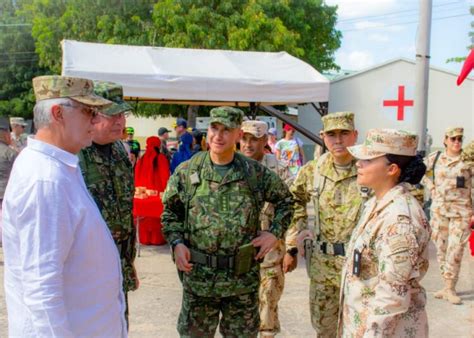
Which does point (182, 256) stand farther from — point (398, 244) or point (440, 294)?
point (440, 294)

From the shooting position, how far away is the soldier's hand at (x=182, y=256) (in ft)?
10.3

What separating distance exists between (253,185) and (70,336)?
1.73 m

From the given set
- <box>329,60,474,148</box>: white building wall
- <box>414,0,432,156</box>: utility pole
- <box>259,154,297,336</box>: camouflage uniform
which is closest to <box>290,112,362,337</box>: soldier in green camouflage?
<box>259,154,297,336</box>: camouflage uniform

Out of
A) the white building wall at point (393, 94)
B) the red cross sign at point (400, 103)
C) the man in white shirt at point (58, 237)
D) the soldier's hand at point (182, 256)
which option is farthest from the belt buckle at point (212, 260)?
the white building wall at point (393, 94)

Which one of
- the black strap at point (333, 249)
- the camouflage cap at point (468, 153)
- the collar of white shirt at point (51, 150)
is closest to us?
the collar of white shirt at point (51, 150)

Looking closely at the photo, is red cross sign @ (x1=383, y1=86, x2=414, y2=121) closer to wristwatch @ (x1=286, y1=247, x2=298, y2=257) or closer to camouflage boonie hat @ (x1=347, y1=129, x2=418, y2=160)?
wristwatch @ (x1=286, y1=247, x2=298, y2=257)

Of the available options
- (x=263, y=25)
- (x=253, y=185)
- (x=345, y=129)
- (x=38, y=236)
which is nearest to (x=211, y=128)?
(x=253, y=185)

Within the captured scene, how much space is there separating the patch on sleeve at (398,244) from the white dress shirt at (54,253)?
46.9 inches

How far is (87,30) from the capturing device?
2002 centimetres

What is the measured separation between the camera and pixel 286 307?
511cm

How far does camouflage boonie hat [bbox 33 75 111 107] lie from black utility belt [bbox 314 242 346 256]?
200cm

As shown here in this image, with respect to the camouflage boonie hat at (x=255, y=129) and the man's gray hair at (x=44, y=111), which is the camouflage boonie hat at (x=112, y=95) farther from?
the camouflage boonie hat at (x=255, y=129)

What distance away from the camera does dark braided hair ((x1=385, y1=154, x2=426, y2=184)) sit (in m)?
2.50

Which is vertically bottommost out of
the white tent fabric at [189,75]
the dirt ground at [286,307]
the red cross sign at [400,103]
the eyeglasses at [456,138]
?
the dirt ground at [286,307]
